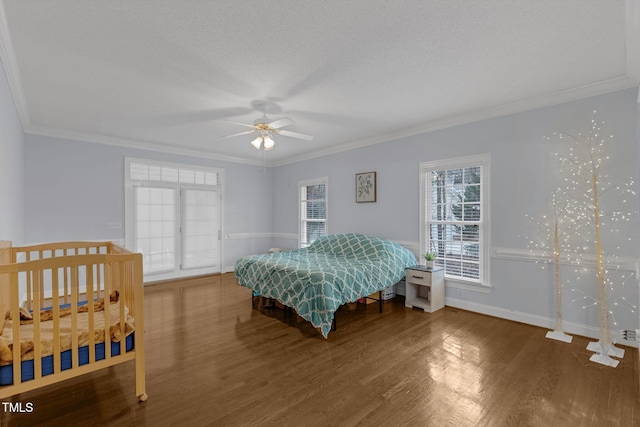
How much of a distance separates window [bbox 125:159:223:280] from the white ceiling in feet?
5.05

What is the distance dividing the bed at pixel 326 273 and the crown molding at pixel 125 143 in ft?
9.50

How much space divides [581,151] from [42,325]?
16.3 feet

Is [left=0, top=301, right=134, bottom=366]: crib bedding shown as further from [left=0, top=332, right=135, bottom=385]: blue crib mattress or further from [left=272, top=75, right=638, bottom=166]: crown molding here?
[left=272, top=75, right=638, bottom=166]: crown molding

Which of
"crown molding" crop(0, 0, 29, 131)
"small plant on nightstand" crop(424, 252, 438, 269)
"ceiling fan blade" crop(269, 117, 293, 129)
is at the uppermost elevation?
"crown molding" crop(0, 0, 29, 131)

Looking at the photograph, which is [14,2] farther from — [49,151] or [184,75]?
[49,151]

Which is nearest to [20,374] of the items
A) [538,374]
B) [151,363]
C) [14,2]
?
[151,363]

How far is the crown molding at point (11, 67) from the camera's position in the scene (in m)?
2.09

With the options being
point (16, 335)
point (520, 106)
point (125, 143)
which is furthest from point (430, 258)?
point (125, 143)

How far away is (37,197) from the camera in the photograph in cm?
450

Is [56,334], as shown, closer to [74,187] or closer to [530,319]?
[74,187]

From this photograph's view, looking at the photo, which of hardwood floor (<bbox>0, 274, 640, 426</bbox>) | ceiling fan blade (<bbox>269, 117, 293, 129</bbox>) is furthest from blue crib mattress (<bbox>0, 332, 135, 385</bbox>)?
ceiling fan blade (<bbox>269, 117, 293, 129</bbox>)

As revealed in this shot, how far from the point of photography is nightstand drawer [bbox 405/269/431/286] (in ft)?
12.9

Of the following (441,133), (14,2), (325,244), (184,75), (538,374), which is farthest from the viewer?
(325,244)

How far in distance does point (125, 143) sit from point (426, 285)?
17.7 feet
